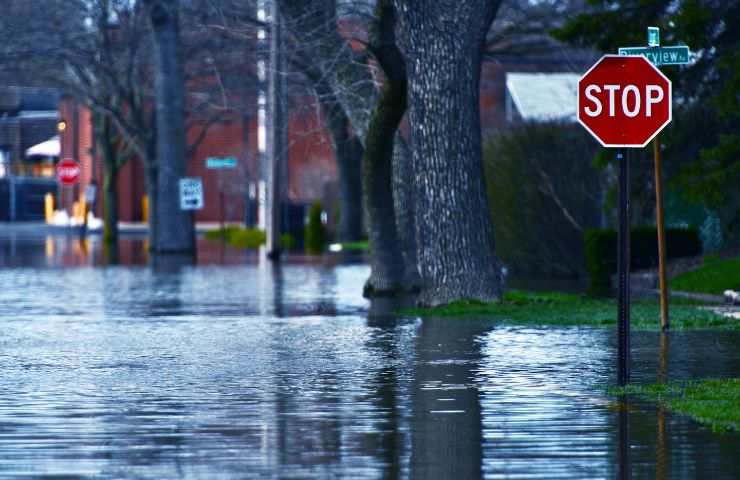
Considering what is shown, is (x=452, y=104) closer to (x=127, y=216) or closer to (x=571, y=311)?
(x=571, y=311)

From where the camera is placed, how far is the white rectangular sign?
51594 millimetres

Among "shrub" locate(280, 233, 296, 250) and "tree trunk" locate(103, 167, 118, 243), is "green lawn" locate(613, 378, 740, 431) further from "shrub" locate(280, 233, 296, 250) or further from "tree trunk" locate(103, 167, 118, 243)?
"tree trunk" locate(103, 167, 118, 243)

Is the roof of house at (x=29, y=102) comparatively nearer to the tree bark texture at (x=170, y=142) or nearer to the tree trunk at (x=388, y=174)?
the tree bark texture at (x=170, y=142)

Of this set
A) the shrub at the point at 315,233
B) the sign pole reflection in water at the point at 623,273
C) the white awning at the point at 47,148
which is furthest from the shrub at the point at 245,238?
the white awning at the point at 47,148

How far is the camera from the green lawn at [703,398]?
1228 cm

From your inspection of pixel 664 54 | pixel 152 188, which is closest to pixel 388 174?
pixel 664 54

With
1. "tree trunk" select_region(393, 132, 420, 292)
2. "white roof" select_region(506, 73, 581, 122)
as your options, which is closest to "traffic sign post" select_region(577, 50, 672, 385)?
"tree trunk" select_region(393, 132, 420, 292)

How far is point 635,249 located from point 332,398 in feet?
63.3

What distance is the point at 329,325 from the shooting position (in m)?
22.4

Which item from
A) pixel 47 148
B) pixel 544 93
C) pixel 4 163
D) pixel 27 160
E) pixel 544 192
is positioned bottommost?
pixel 544 192

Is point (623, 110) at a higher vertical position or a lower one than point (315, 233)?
higher

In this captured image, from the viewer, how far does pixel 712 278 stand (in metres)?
28.3

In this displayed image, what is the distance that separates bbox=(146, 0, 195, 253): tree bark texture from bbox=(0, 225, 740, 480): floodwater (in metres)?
24.9

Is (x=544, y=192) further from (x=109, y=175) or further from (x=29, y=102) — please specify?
(x=29, y=102)
